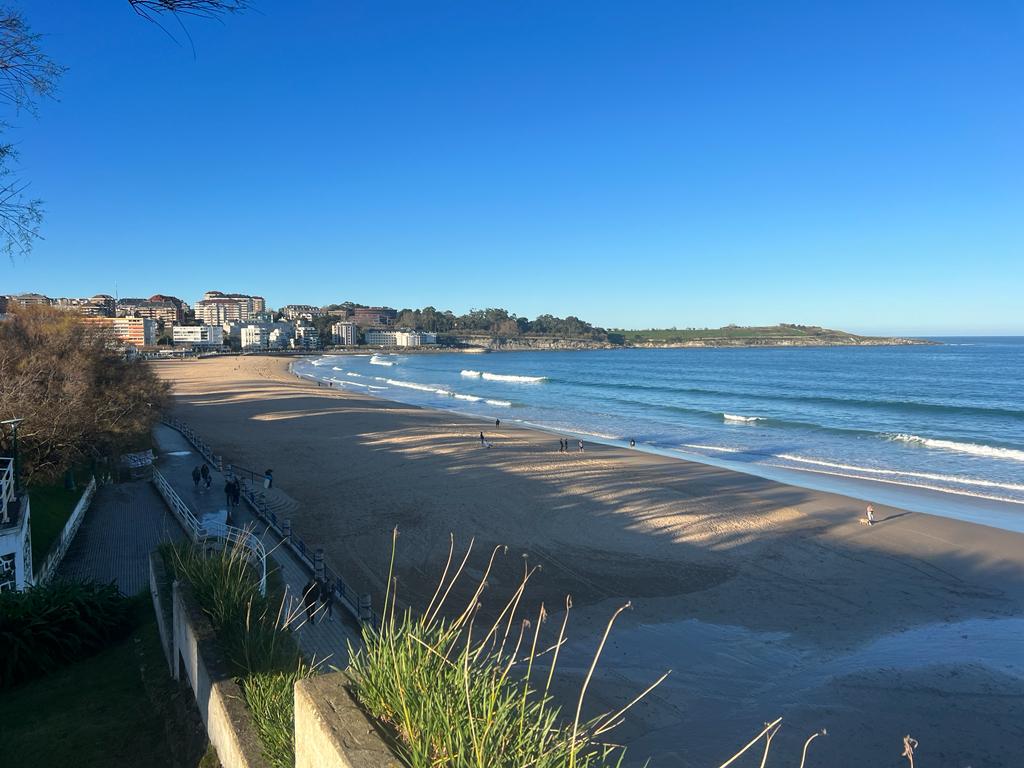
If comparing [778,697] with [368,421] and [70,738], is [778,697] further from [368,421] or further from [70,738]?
[368,421]

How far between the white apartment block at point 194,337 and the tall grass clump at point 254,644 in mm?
161978

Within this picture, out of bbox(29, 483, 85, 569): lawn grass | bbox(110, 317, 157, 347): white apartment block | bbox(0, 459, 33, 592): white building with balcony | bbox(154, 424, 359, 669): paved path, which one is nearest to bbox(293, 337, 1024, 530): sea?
bbox(154, 424, 359, 669): paved path

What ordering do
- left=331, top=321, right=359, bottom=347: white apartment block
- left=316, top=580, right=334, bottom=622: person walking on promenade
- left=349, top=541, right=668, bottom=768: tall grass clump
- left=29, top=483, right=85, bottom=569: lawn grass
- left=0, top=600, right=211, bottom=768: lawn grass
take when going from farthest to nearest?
left=331, top=321, right=359, bottom=347: white apartment block
left=29, top=483, right=85, bottom=569: lawn grass
left=316, top=580, right=334, bottom=622: person walking on promenade
left=0, top=600, right=211, bottom=768: lawn grass
left=349, top=541, right=668, bottom=768: tall grass clump

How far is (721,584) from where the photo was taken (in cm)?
1324

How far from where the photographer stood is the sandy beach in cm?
851

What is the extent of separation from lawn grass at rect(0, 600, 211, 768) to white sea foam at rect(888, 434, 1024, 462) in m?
32.5

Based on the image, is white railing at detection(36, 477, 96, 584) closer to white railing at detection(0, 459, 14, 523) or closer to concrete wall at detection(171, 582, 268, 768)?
white railing at detection(0, 459, 14, 523)

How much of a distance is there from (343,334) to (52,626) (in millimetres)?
187794

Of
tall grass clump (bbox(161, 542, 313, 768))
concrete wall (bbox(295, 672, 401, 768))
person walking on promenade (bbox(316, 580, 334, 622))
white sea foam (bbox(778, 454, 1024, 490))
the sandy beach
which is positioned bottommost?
white sea foam (bbox(778, 454, 1024, 490))

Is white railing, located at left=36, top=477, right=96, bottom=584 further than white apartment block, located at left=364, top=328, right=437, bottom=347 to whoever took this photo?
No

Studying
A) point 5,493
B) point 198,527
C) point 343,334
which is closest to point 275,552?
point 198,527

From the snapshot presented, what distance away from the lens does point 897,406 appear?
44.2 metres

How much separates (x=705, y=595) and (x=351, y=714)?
1105 cm

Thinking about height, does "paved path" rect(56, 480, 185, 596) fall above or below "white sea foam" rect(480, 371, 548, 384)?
above
